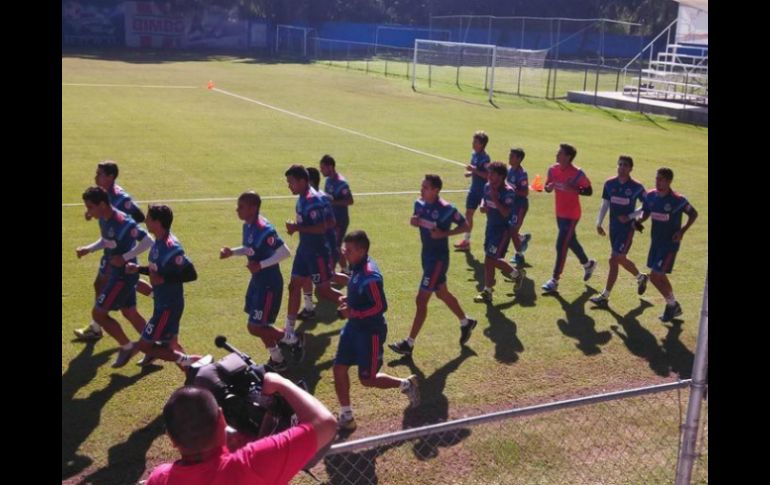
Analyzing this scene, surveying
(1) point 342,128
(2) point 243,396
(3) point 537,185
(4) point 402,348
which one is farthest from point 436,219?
(1) point 342,128

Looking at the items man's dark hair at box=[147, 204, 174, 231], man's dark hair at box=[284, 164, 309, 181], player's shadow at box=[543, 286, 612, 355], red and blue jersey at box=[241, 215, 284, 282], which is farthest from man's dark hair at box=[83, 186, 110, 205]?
player's shadow at box=[543, 286, 612, 355]

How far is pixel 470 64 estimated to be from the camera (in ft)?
157

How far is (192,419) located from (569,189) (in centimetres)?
932

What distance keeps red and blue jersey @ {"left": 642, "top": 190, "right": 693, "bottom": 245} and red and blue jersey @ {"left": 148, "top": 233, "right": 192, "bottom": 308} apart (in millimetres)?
6170

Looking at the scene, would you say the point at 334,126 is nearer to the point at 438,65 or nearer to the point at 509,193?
the point at 509,193

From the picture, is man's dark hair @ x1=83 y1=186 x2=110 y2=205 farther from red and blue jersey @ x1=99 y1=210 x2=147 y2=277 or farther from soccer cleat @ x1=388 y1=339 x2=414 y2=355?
soccer cleat @ x1=388 y1=339 x2=414 y2=355

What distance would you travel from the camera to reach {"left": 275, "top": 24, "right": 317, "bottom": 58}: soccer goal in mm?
66694

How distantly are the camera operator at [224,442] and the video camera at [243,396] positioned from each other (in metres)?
0.12

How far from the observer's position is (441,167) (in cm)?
2134

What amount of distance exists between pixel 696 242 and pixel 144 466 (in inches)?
449

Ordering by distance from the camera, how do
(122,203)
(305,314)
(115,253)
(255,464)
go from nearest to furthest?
(255,464)
(115,253)
(122,203)
(305,314)

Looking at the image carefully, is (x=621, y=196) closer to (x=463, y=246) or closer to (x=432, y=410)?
(x=463, y=246)
